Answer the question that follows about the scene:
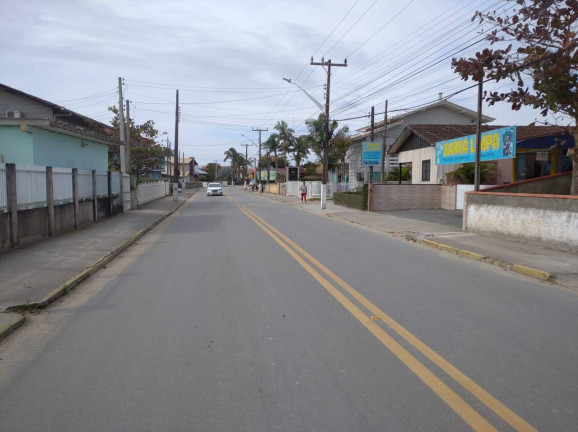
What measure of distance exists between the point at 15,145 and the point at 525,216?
678 inches

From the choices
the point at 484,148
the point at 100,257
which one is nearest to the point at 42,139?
the point at 100,257

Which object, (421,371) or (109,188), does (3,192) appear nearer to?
(421,371)

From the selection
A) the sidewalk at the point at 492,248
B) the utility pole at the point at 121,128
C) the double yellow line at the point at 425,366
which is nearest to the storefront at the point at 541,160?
the sidewalk at the point at 492,248

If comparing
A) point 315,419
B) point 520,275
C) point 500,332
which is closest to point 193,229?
point 520,275

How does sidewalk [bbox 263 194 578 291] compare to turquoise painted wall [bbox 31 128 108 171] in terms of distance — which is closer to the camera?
sidewalk [bbox 263 194 578 291]

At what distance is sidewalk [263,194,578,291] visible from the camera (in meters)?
9.32

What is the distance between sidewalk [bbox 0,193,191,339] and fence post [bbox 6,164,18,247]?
0.34m

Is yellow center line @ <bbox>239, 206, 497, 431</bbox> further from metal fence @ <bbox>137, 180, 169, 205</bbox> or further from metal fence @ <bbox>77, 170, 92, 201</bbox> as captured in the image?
metal fence @ <bbox>137, 180, 169, 205</bbox>

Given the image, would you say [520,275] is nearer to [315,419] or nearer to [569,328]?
[569,328]

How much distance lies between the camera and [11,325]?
578 centimetres

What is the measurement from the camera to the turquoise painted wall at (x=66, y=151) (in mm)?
18188

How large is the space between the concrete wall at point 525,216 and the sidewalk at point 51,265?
10777mm

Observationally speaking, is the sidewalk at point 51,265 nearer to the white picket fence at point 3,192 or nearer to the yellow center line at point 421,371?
the white picket fence at point 3,192

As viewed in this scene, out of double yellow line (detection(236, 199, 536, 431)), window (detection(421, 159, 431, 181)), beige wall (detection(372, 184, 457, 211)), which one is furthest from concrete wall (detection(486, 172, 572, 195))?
double yellow line (detection(236, 199, 536, 431))
